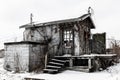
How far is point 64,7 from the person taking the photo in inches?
1339

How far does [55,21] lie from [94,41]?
4.45 metres

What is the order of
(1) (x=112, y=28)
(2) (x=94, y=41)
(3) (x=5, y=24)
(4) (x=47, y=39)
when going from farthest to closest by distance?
(3) (x=5, y=24)
(1) (x=112, y=28)
(2) (x=94, y=41)
(4) (x=47, y=39)

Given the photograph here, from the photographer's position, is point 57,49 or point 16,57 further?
point 57,49

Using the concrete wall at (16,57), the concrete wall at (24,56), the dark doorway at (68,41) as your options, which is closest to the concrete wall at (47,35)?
the dark doorway at (68,41)

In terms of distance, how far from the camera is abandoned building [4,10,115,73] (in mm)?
14469

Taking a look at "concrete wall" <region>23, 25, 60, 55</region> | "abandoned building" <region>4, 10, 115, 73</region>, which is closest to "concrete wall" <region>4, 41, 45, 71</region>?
"abandoned building" <region>4, 10, 115, 73</region>

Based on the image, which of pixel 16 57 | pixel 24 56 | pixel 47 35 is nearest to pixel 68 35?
pixel 47 35

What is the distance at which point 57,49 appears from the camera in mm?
16328

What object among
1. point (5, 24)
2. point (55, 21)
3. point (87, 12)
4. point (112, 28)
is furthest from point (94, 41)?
point (5, 24)

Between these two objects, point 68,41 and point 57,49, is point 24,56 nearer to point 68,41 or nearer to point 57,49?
point 57,49

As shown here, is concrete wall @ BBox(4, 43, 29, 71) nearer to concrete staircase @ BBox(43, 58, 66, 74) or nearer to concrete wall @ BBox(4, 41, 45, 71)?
concrete wall @ BBox(4, 41, 45, 71)

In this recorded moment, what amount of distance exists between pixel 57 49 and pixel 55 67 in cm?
295

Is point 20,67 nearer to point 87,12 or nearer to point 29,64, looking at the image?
point 29,64

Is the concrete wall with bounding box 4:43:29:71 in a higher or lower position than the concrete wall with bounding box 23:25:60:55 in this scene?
lower
